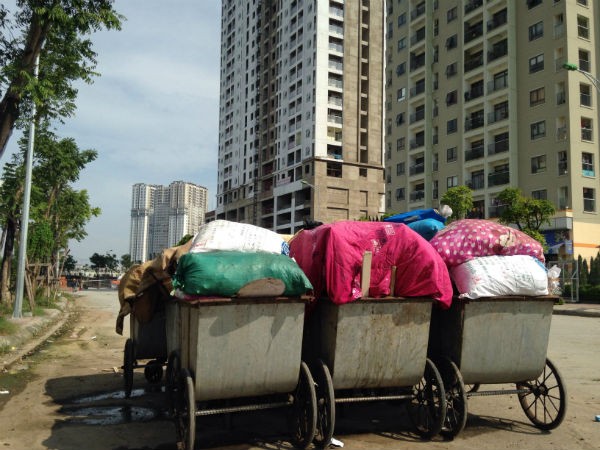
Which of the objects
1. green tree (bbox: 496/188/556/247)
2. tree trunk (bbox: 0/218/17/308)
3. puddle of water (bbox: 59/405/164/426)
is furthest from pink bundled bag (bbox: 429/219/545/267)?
green tree (bbox: 496/188/556/247)

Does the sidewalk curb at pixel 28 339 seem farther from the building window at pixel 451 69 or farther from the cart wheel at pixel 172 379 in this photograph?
the building window at pixel 451 69

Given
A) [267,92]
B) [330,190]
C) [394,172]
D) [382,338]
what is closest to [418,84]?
[394,172]

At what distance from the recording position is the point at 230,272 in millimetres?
4473

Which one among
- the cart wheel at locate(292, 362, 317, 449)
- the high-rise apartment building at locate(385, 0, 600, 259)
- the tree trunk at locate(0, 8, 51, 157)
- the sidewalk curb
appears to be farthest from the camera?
the high-rise apartment building at locate(385, 0, 600, 259)

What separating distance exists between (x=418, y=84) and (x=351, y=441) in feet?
163

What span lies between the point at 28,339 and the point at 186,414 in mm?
10092

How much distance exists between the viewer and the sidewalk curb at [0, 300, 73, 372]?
9.80 meters

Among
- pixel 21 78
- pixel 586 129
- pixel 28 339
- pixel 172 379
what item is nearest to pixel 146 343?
pixel 172 379

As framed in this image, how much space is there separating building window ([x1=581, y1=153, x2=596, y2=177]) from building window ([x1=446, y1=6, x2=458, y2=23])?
1821 centimetres

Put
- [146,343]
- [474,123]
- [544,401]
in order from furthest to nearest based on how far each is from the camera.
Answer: [474,123] → [146,343] → [544,401]

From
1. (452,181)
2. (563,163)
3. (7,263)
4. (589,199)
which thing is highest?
(452,181)

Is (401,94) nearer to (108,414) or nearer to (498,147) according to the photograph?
(498,147)

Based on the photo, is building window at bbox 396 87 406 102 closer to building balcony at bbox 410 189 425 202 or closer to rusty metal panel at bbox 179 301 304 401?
building balcony at bbox 410 189 425 202

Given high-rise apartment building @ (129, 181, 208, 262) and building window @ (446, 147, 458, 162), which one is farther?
high-rise apartment building @ (129, 181, 208, 262)
